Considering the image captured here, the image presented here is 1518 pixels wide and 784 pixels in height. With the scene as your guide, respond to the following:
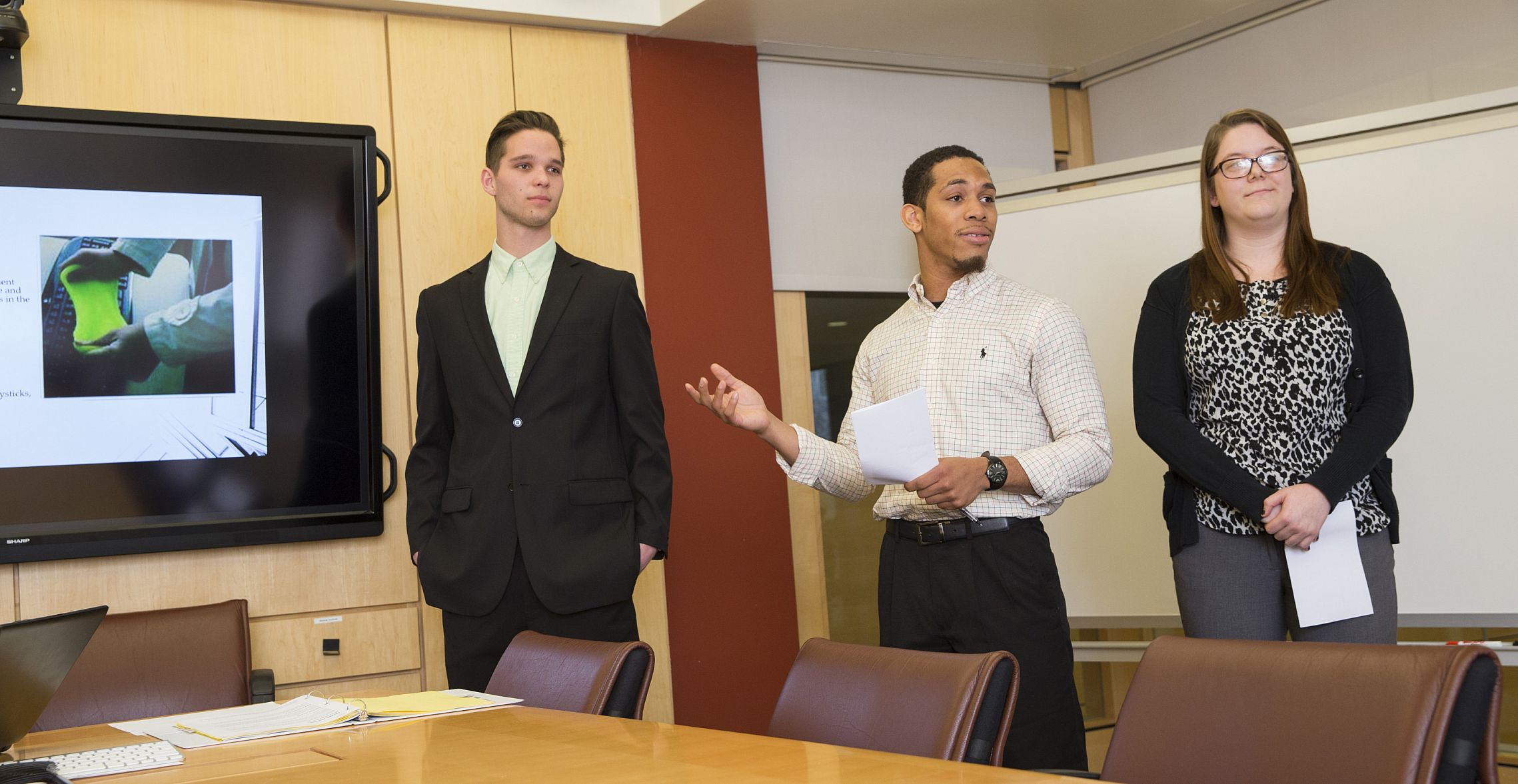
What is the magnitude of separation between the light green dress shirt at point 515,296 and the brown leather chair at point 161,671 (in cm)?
100

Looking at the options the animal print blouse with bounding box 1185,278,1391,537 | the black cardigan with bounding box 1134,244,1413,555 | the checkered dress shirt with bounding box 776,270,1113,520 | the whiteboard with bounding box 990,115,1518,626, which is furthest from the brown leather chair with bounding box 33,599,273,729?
the whiteboard with bounding box 990,115,1518,626

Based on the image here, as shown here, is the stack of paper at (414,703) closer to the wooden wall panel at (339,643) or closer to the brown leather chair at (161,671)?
the brown leather chair at (161,671)

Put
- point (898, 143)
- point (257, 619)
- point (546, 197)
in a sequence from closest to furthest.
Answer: point (546, 197)
point (257, 619)
point (898, 143)

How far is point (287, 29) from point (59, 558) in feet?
5.67

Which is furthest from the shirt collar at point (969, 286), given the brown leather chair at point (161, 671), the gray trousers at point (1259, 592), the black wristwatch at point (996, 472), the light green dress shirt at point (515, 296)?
the brown leather chair at point (161, 671)

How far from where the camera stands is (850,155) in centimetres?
509

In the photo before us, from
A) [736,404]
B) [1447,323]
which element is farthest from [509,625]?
[1447,323]

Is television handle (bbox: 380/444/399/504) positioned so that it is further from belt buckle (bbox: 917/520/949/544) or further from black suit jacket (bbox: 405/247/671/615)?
belt buckle (bbox: 917/520/949/544)

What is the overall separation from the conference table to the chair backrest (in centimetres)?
35

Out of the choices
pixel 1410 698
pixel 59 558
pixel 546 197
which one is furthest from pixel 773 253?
pixel 1410 698

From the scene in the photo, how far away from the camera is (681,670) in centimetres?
446

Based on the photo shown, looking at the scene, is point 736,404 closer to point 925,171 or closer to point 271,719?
point 925,171

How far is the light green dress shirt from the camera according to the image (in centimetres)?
352

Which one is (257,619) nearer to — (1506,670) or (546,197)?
(546,197)
